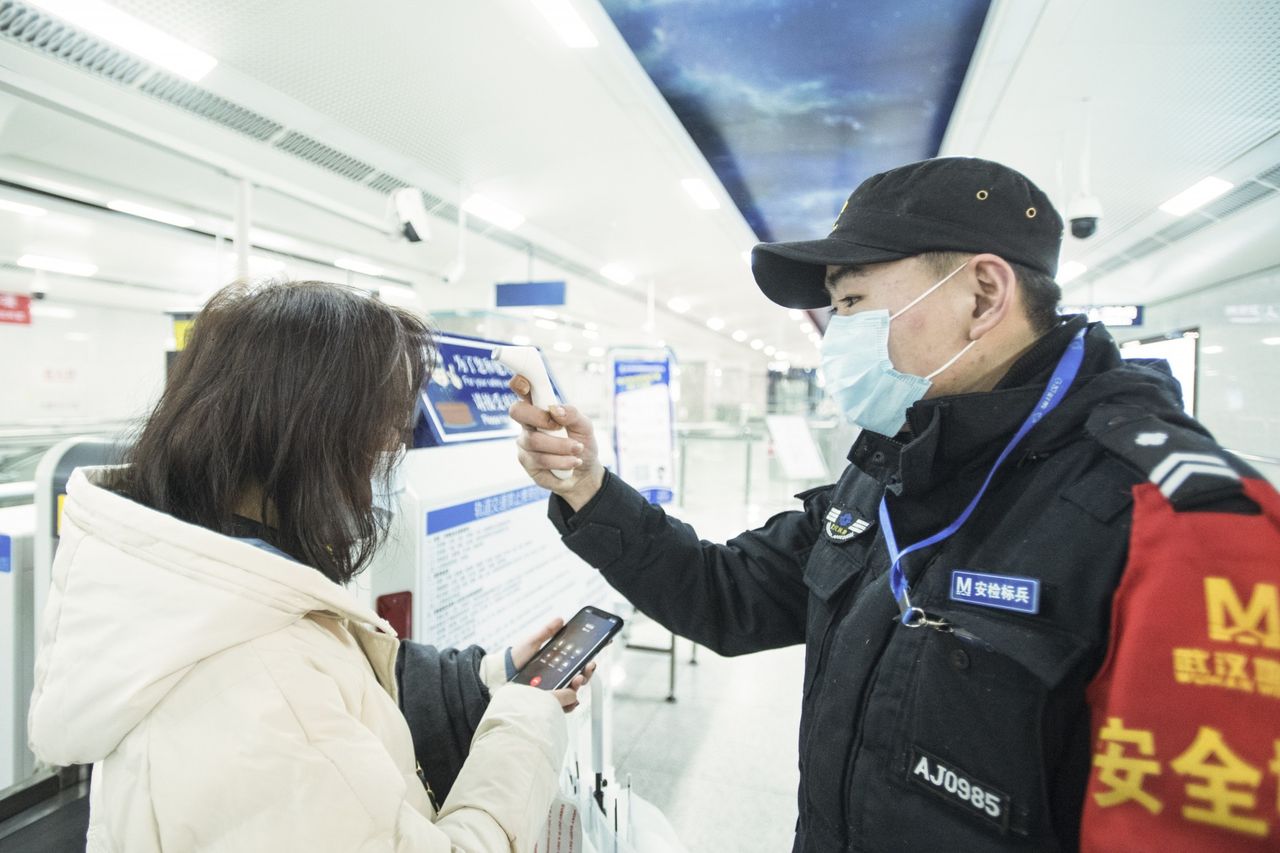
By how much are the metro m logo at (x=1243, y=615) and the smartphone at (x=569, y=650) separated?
943 millimetres

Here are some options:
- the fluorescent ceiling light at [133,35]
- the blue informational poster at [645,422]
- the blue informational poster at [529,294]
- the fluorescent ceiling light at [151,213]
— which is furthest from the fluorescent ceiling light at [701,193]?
the fluorescent ceiling light at [151,213]

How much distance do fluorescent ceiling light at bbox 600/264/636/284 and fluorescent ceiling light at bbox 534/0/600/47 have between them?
519cm

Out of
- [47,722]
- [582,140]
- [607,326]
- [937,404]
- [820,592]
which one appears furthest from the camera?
[607,326]

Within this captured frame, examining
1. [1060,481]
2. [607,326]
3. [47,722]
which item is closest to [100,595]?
[47,722]

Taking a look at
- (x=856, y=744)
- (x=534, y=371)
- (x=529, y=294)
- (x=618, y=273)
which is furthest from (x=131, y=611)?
(x=618, y=273)

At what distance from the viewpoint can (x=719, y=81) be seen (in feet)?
13.4

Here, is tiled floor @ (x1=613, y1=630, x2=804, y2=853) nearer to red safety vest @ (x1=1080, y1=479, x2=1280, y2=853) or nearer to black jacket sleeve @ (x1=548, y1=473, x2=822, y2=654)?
black jacket sleeve @ (x1=548, y1=473, x2=822, y2=654)

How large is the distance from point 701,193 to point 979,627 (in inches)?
213

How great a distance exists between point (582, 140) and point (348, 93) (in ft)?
5.01

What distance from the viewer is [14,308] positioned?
8531 millimetres

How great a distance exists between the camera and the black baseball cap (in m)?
0.95

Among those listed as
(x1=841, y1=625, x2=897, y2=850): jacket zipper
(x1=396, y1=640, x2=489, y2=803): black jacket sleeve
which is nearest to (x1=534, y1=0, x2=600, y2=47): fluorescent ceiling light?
(x1=396, y1=640, x2=489, y2=803): black jacket sleeve

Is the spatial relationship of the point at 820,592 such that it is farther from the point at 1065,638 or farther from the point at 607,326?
the point at 607,326

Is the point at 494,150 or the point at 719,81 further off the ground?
the point at 719,81
